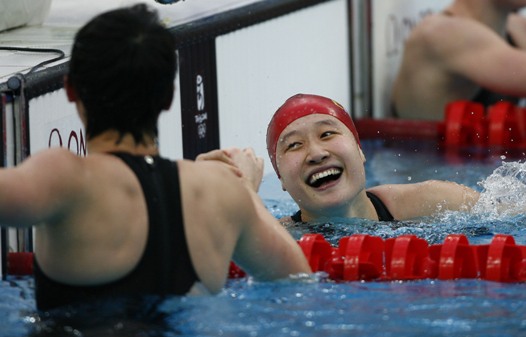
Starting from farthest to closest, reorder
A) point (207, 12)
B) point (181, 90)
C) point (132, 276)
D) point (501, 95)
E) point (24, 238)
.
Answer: point (501, 95), point (207, 12), point (181, 90), point (24, 238), point (132, 276)

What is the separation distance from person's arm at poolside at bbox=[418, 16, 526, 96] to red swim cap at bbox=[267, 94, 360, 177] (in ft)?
7.20

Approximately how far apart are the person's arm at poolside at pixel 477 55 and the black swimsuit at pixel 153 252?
3693 millimetres

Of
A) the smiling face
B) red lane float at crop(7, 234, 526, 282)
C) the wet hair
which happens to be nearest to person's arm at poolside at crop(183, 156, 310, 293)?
the wet hair

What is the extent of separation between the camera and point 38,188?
6.10 feet

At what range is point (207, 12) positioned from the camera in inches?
181

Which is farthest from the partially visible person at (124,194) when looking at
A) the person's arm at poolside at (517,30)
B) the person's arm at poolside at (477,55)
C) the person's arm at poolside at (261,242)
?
the person's arm at poolside at (517,30)

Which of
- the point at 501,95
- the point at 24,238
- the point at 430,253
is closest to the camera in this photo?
the point at 430,253

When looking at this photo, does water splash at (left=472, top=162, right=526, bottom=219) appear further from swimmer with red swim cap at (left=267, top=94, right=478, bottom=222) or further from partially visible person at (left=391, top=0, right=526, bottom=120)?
partially visible person at (left=391, top=0, right=526, bottom=120)

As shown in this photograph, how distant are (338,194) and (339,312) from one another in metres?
1.10

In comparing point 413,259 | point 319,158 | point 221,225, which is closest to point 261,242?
point 221,225

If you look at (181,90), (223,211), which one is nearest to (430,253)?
(223,211)

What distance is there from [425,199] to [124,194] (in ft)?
5.93

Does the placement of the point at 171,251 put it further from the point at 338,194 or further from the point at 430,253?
the point at 338,194

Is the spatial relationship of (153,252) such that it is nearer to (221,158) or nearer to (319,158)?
(221,158)
